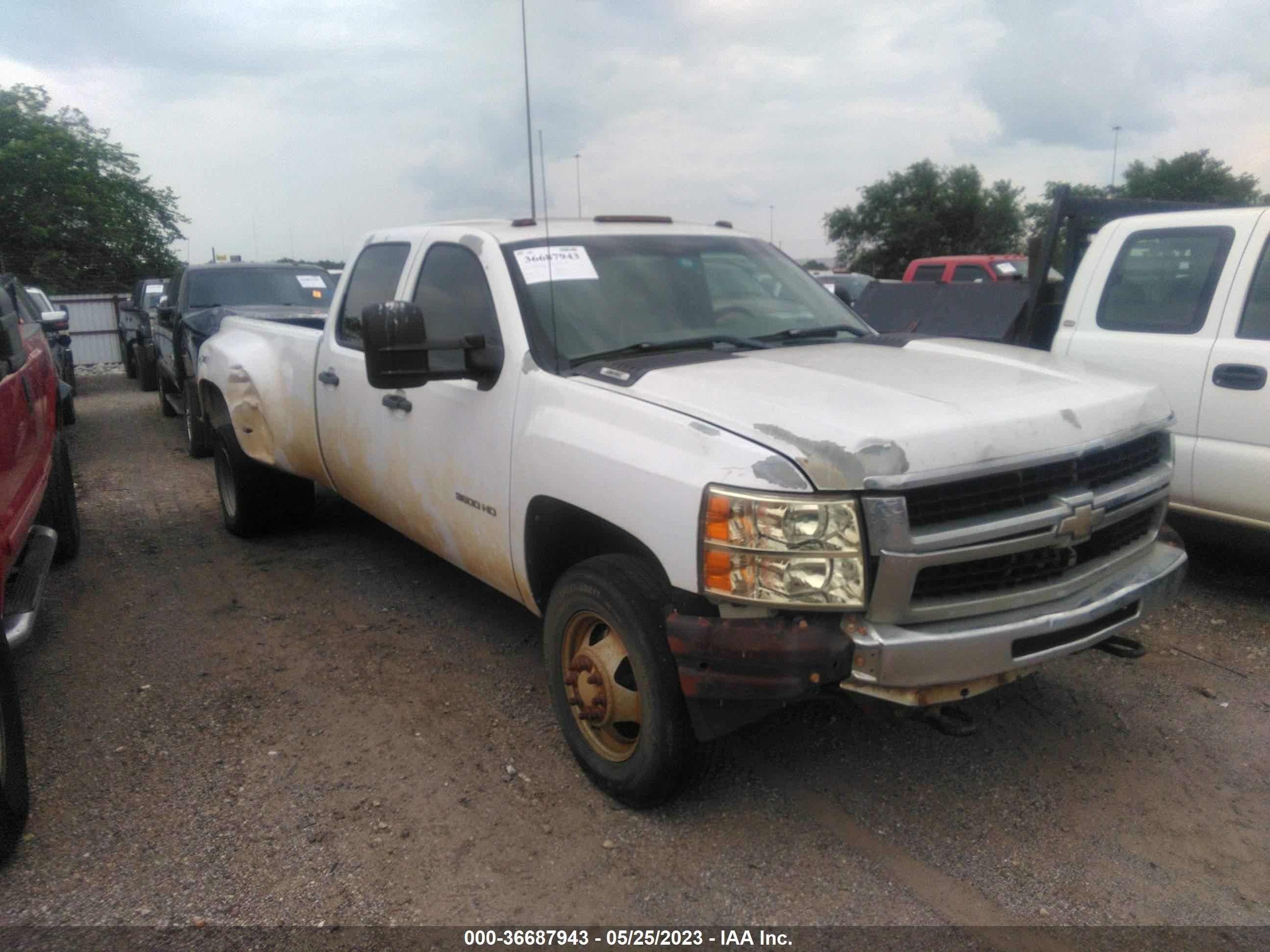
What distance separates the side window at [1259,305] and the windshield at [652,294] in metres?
1.97

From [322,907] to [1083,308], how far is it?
4802mm

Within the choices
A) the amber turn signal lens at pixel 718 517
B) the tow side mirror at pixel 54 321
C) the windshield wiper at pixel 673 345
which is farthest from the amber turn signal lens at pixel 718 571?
the tow side mirror at pixel 54 321

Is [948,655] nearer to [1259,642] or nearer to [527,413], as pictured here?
[527,413]

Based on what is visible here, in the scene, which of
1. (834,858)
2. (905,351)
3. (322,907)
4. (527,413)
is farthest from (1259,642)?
(322,907)

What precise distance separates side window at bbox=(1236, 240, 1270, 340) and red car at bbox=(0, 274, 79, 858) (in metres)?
5.19

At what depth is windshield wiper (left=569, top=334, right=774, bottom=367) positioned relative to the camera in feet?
11.0

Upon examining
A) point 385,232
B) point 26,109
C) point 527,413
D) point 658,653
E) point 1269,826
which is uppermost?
point 26,109

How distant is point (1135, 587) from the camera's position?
2.89m

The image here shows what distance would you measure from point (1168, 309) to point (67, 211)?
33.3 meters

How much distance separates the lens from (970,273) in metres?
16.3

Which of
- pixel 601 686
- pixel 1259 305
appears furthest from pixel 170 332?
pixel 1259 305

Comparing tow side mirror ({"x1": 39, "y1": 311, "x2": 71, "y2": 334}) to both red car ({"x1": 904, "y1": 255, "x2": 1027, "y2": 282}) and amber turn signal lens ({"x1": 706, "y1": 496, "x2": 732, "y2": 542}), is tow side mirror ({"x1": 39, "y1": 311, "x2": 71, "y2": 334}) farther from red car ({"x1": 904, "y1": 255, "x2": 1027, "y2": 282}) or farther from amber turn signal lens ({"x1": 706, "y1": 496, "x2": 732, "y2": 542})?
red car ({"x1": 904, "y1": 255, "x2": 1027, "y2": 282})

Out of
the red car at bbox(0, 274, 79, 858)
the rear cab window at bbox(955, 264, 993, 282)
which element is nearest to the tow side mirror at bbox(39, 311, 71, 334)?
the red car at bbox(0, 274, 79, 858)

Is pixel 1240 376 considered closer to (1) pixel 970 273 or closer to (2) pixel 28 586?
(2) pixel 28 586
